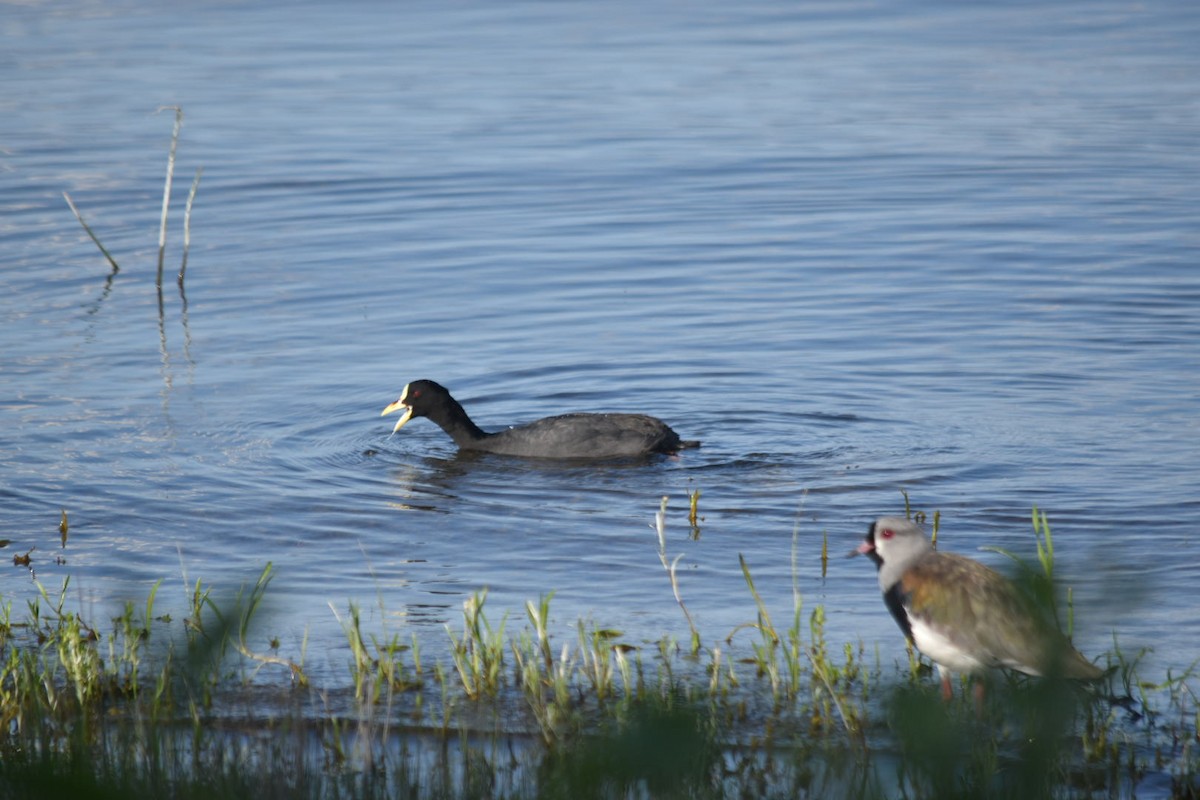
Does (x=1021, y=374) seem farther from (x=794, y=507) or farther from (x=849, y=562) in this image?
(x=849, y=562)

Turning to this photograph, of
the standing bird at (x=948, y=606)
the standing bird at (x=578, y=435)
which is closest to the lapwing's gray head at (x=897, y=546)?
the standing bird at (x=948, y=606)

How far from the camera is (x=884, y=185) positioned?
18656 millimetres

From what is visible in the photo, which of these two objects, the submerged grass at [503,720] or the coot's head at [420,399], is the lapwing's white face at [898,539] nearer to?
the submerged grass at [503,720]

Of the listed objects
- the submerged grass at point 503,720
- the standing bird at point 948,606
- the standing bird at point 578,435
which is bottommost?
the submerged grass at point 503,720

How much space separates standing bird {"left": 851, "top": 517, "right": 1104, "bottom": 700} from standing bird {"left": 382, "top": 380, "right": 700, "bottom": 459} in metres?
4.22

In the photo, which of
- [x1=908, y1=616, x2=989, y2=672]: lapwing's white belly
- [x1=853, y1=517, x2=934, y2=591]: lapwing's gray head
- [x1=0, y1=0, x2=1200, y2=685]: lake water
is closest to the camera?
[x1=908, y1=616, x2=989, y2=672]: lapwing's white belly

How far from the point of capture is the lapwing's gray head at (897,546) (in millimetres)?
5801

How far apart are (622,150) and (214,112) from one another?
675 centimetres

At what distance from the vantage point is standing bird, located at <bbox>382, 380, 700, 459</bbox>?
10.2 m

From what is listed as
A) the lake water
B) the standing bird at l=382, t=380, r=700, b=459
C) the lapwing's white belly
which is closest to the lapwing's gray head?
the lapwing's white belly

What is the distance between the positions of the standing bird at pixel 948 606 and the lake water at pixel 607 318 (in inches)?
28.0

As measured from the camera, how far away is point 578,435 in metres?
10.2

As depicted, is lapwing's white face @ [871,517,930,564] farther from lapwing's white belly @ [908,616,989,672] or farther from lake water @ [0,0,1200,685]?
lake water @ [0,0,1200,685]

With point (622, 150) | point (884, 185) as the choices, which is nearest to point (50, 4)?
point (622, 150)
